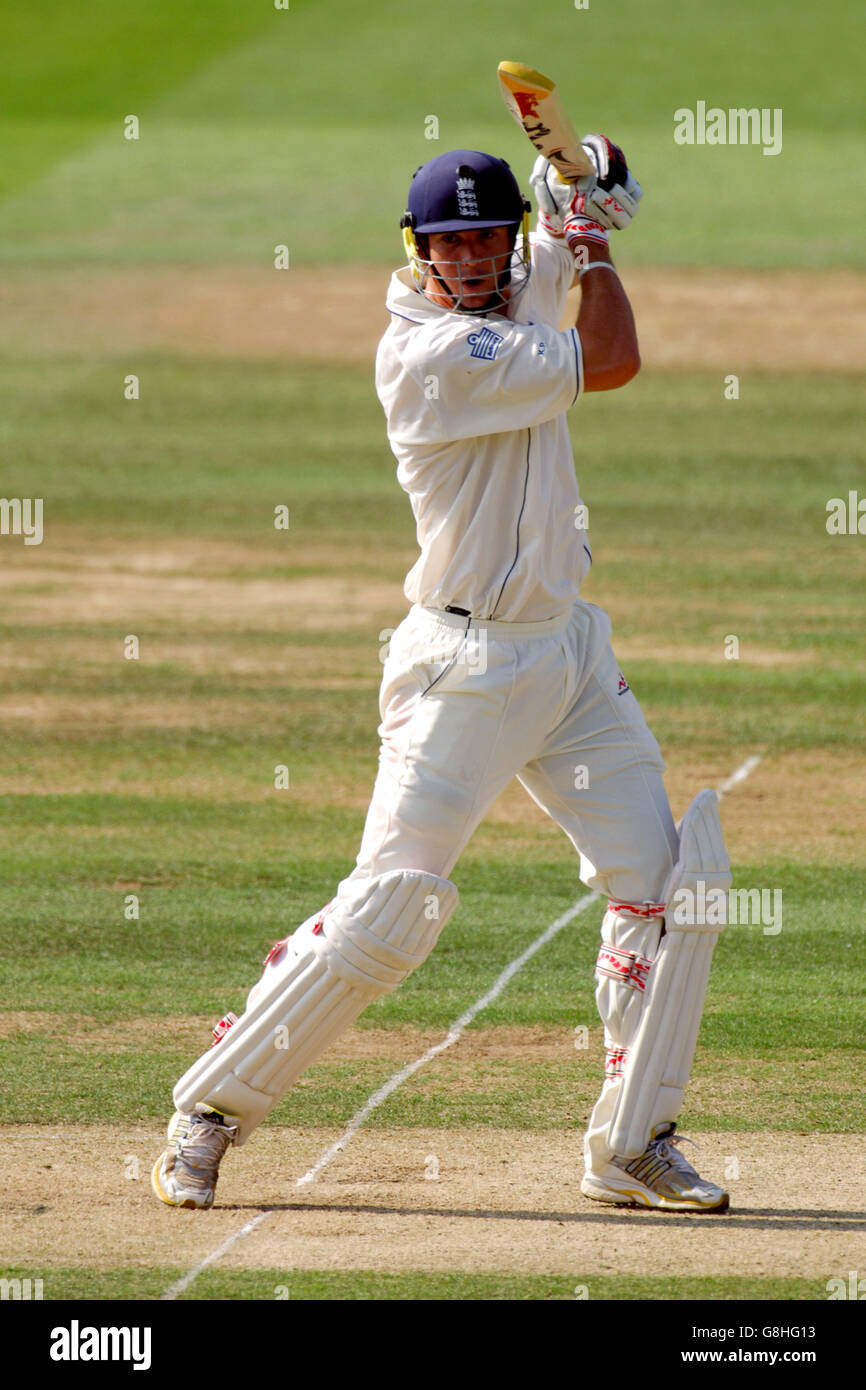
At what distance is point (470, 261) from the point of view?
19.6 ft

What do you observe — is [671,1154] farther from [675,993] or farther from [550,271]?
[550,271]

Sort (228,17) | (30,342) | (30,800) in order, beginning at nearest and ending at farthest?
1. (30,800)
2. (30,342)
3. (228,17)

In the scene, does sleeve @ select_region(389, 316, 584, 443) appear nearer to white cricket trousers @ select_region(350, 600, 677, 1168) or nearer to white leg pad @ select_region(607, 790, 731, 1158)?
white cricket trousers @ select_region(350, 600, 677, 1168)

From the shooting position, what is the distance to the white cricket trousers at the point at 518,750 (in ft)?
19.4

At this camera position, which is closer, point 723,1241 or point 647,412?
point 723,1241

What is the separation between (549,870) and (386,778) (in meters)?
3.91

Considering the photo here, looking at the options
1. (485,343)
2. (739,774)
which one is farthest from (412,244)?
(739,774)

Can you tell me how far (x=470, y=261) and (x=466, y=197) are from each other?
17cm

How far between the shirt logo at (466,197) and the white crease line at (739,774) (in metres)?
5.52

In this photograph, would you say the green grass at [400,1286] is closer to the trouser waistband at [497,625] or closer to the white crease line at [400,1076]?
the white crease line at [400,1076]

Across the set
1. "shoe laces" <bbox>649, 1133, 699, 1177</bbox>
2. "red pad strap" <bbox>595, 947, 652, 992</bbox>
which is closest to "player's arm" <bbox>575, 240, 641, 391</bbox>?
"red pad strap" <bbox>595, 947, 652, 992</bbox>
